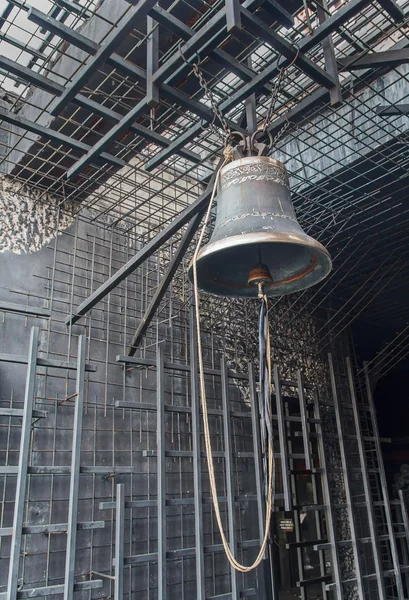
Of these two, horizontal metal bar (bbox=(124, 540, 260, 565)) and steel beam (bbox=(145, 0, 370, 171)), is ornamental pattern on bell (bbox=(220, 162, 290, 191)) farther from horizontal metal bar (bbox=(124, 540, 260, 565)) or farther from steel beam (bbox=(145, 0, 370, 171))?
horizontal metal bar (bbox=(124, 540, 260, 565))

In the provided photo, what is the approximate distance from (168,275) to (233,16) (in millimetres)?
1567

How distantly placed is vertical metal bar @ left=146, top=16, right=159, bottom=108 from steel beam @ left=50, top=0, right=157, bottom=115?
177 mm

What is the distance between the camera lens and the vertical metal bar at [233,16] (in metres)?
1.77

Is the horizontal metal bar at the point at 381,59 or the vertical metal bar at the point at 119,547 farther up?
the horizontal metal bar at the point at 381,59

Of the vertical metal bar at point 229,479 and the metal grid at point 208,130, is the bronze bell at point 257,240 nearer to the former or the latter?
the metal grid at point 208,130

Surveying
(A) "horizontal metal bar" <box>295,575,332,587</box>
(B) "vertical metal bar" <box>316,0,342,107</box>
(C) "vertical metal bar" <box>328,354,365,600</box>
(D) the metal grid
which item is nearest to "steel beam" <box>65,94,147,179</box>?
(D) the metal grid

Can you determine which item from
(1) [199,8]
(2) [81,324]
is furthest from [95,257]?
(1) [199,8]

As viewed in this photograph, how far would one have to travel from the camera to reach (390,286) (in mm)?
5809

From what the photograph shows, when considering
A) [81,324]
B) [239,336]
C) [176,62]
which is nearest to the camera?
[176,62]

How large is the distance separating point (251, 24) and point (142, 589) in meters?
3.24

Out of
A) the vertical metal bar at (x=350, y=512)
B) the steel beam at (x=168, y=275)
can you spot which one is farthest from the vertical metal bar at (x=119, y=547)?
the vertical metal bar at (x=350, y=512)

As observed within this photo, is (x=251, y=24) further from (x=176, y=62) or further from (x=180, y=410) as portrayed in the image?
(x=180, y=410)

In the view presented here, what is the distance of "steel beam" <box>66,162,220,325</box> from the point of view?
2586 millimetres

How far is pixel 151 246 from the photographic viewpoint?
2.78 metres
